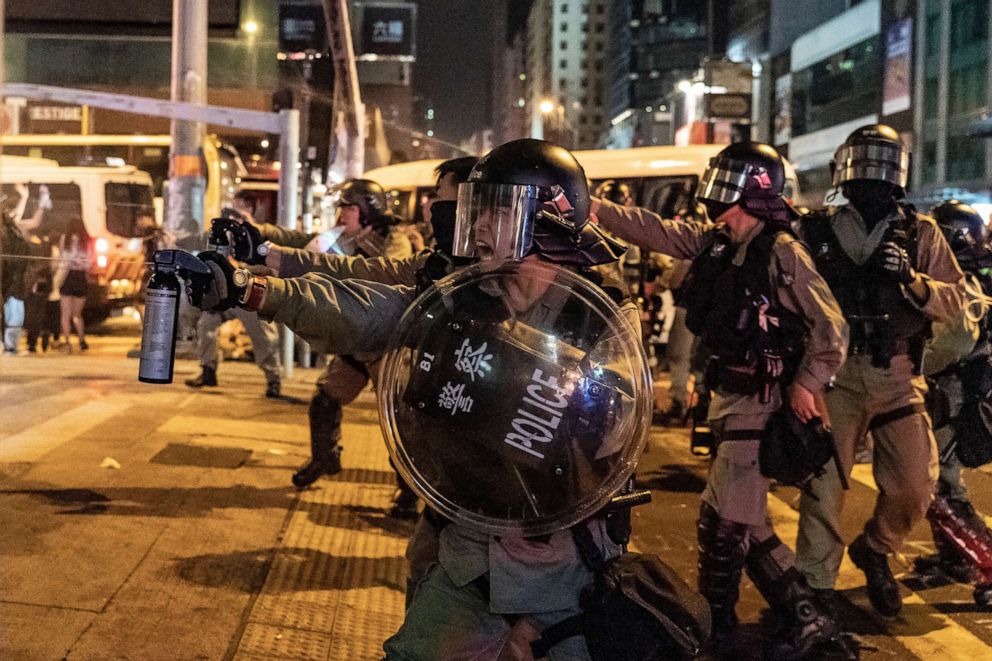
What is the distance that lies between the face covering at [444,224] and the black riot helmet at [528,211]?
338mm

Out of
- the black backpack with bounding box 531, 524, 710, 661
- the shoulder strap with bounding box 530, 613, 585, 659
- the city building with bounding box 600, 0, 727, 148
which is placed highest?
the city building with bounding box 600, 0, 727, 148

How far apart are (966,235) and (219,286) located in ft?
15.7

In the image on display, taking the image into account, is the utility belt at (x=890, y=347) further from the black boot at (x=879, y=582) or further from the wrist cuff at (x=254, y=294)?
the wrist cuff at (x=254, y=294)

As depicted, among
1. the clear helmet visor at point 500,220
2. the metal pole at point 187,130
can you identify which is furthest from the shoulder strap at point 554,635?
the metal pole at point 187,130

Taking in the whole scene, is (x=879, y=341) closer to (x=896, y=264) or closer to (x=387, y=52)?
(x=896, y=264)

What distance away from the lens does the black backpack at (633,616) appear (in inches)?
92.1

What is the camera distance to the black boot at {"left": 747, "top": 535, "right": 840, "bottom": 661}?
4340 millimetres

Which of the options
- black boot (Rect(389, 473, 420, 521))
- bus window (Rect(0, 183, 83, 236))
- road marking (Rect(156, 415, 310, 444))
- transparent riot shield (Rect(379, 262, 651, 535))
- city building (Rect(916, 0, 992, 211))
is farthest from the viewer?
city building (Rect(916, 0, 992, 211))

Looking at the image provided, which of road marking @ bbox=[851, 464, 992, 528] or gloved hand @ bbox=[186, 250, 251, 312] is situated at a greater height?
gloved hand @ bbox=[186, 250, 251, 312]

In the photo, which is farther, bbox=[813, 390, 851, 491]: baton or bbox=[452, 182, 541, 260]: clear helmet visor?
bbox=[813, 390, 851, 491]: baton

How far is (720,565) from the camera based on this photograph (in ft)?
14.4

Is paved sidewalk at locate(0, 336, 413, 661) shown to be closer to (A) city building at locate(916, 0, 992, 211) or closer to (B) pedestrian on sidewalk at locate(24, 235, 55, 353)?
(B) pedestrian on sidewalk at locate(24, 235, 55, 353)

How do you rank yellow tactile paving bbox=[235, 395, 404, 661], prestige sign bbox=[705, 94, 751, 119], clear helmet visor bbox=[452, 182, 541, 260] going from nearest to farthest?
clear helmet visor bbox=[452, 182, 541, 260], yellow tactile paving bbox=[235, 395, 404, 661], prestige sign bbox=[705, 94, 751, 119]

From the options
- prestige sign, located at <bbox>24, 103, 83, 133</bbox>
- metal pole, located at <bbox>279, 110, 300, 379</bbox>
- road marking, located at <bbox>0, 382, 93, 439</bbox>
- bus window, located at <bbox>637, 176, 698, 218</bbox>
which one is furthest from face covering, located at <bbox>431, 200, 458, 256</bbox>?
prestige sign, located at <bbox>24, 103, 83, 133</bbox>
